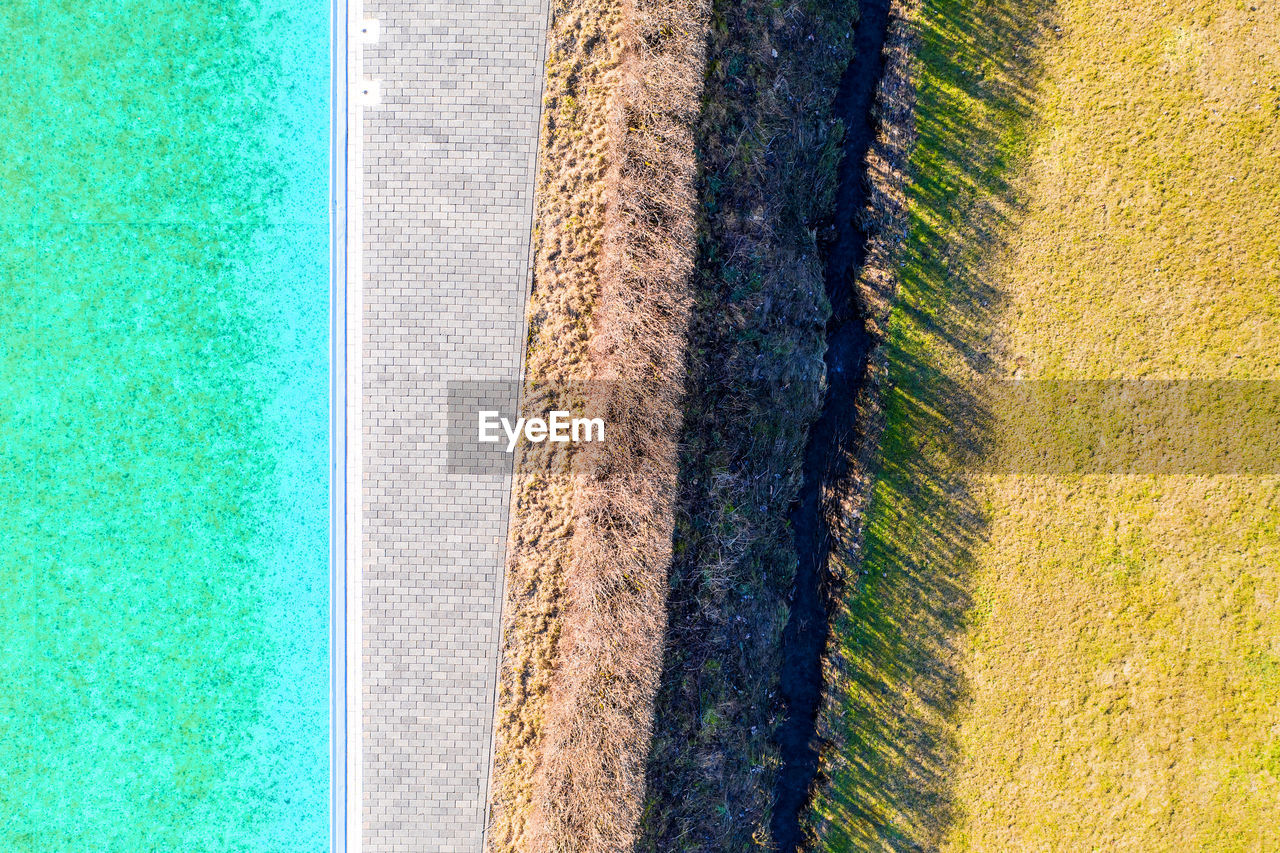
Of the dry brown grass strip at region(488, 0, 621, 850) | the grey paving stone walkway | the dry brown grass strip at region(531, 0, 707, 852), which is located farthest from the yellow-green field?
the grey paving stone walkway

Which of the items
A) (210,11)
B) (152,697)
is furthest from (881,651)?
(210,11)

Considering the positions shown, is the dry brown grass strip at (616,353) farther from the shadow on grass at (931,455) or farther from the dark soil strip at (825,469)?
the shadow on grass at (931,455)

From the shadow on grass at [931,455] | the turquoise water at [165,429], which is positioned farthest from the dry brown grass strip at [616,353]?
the turquoise water at [165,429]

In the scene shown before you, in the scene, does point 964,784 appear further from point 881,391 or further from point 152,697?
point 152,697

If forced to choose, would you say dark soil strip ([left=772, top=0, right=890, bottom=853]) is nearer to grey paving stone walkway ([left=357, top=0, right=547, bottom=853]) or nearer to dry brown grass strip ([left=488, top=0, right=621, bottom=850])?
dry brown grass strip ([left=488, top=0, right=621, bottom=850])

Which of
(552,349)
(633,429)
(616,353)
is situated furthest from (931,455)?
(552,349)

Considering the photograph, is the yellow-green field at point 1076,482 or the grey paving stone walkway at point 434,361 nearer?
the grey paving stone walkway at point 434,361
